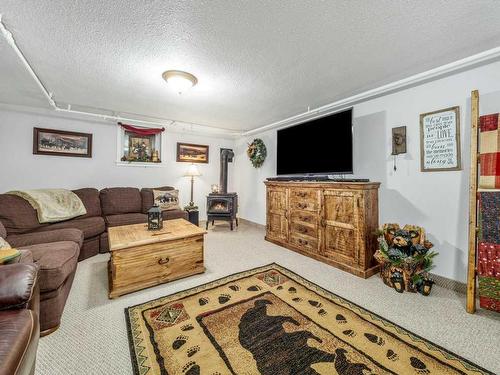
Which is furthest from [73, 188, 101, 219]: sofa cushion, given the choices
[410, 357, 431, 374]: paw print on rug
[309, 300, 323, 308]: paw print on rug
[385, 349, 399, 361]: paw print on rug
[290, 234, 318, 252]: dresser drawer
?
[410, 357, 431, 374]: paw print on rug

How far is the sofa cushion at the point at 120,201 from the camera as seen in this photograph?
3893mm

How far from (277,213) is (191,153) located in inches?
109

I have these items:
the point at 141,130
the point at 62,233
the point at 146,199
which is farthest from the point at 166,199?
the point at 62,233

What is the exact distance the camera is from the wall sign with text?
2295mm

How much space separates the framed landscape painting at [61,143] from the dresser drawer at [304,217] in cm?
400

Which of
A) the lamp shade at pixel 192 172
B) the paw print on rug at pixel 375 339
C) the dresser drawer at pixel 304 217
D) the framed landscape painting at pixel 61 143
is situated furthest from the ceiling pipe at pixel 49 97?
the paw print on rug at pixel 375 339

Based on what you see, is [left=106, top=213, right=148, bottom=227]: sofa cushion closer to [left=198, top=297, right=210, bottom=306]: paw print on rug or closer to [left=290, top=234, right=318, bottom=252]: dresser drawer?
[left=198, top=297, right=210, bottom=306]: paw print on rug

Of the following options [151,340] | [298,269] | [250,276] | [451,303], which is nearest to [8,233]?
[151,340]

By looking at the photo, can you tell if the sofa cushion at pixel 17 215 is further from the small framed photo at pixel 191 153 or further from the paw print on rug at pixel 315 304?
the paw print on rug at pixel 315 304

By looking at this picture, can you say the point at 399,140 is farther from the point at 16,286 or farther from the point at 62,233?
the point at 62,233

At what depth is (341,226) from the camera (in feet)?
9.20

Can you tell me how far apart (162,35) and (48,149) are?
356 cm

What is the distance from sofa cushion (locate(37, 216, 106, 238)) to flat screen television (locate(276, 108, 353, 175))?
10.3 feet

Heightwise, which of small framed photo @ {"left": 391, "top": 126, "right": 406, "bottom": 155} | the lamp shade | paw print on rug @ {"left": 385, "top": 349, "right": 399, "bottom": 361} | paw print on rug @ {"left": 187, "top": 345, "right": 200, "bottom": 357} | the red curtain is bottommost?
paw print on rug @ {"left": 187, "top": 345, "right": 200, "bottom": 357}
